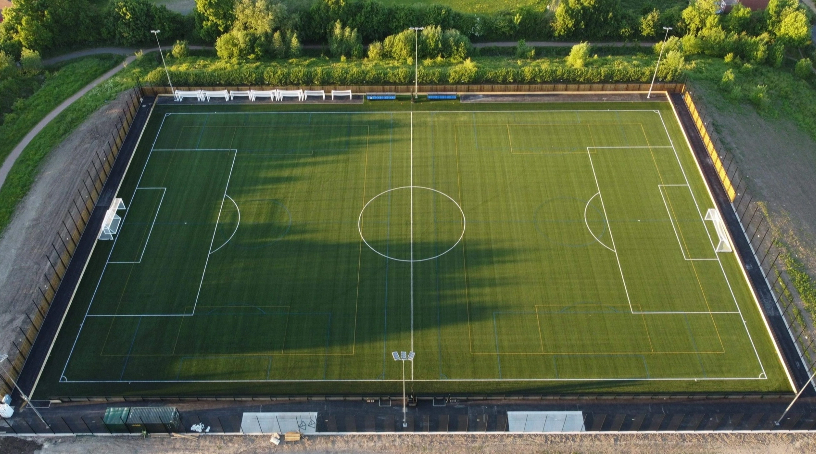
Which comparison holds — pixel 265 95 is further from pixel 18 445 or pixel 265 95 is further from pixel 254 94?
pixel 18 445

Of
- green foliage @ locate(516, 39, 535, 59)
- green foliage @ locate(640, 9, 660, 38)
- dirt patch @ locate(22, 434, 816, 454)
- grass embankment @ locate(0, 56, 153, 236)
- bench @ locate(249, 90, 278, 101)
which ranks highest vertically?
green foliage @ locate(640, 9, 660, 38)

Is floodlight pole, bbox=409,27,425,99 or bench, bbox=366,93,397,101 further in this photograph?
floodlight pole, bbox=409,27,425,99

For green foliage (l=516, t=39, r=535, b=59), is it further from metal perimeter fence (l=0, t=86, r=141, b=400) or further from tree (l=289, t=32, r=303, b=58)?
metal perimeter fence (l=0, t=86, r=141, b=400)

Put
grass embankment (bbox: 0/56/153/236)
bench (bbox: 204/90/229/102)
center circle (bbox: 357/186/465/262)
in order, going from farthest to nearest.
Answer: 1. bench (bbox: 204/90/229/102)
2. grass embankment (bbox: 0/56/153/236)
3. center circle (bbox: 357/186/465/262)

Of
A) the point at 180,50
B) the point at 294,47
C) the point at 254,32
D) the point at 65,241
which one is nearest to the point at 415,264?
the point at 65,241

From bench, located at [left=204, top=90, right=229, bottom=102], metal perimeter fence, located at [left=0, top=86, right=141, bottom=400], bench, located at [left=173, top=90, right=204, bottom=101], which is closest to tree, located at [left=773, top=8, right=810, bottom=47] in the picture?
bench, located at [left=204, top=90, right=229, bottom=102]

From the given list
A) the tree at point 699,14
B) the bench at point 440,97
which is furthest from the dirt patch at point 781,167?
the bench at point 440,97

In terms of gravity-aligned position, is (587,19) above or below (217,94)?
above

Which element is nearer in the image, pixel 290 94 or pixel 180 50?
pixel 290 94
